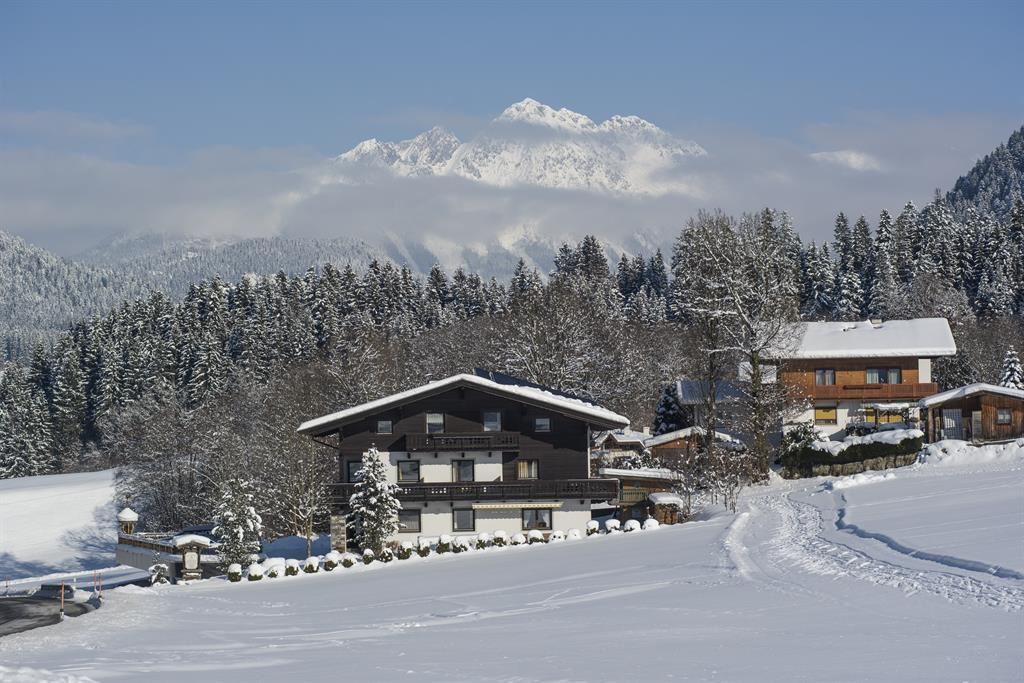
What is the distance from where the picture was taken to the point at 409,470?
4934 centimetres

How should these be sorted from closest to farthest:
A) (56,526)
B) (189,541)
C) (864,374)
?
(189,541)
(864,374)
(56,526)

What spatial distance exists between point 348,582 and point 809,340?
137ft

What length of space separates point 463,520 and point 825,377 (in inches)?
1120

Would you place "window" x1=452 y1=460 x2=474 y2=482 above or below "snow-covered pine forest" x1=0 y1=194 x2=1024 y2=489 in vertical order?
below

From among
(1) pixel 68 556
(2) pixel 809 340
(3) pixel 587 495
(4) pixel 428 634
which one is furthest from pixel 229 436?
(4) pixel 428 634

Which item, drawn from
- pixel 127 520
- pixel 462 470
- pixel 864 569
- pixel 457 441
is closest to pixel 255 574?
pixel 457 441

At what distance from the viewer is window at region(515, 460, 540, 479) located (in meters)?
49.8

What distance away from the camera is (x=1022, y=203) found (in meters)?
122

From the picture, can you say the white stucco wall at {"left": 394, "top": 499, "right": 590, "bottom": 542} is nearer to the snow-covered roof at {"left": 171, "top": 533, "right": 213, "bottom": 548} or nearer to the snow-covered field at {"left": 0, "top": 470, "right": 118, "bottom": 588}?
the snow-covered roof at {"left": 171, "top": 533, "right": 213, "bottom": 548}

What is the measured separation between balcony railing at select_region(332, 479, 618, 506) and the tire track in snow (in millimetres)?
11937

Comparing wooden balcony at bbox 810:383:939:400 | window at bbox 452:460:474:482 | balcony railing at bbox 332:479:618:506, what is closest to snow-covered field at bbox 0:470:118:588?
balcony railing at bbox 332:479:618:506

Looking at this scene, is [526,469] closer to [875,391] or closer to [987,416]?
[987,416]

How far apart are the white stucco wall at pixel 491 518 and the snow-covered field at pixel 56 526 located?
20001mm

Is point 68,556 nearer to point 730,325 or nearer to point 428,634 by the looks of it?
point 730,325
